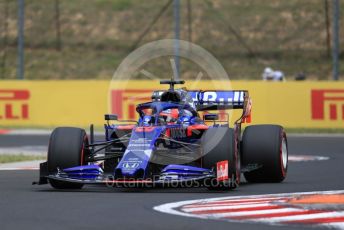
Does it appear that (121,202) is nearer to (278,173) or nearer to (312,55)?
(278,173)

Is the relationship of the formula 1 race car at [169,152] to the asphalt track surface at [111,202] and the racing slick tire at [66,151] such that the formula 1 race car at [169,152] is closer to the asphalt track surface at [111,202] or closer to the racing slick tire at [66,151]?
the racing slick tire at [66,151]

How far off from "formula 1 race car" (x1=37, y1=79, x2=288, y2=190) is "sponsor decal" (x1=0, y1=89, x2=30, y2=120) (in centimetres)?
1762

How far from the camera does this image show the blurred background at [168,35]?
155ft

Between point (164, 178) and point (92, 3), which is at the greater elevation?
point (92, 3)

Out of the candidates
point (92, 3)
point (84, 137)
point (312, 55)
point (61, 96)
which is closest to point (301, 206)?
point (84, 137)

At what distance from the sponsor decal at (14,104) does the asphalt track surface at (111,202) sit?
1473 centimetres

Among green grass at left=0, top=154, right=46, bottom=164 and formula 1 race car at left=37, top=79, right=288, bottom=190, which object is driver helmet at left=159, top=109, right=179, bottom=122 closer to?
formula 1 race car at left=37, top=79, right=288, bottom=190

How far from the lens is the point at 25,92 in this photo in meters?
34.1

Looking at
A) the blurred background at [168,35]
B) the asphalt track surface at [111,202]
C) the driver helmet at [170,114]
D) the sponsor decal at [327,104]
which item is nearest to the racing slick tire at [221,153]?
the asphalt track surface at [111,202]

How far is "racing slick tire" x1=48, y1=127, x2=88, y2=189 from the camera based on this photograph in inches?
593

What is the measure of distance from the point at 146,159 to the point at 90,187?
1703 millimetres

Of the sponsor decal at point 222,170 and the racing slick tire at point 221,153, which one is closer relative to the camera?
the sponsor decal at point 222,170

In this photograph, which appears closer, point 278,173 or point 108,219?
point 108,219

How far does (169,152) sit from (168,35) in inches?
1403
